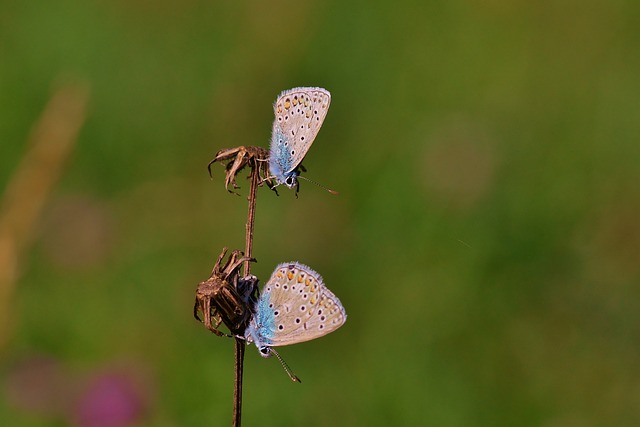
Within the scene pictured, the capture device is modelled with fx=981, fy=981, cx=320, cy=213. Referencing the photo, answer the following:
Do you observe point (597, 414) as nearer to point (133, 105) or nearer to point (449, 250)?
point (449, 250)

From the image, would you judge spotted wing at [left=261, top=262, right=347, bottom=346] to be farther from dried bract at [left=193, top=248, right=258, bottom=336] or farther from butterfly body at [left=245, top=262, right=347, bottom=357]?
dried bract at [left=193, top=248, right=258, bottom=336]

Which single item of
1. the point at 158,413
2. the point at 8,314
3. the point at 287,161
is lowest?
the point at 158,413

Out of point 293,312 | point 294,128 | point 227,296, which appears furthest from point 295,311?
point 294,128

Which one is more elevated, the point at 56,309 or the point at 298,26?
the point at 298,26

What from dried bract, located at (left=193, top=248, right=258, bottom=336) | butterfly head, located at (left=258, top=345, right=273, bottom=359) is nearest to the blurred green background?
butterfly head, located at (left=258, top=345, right=273, bottom=359)

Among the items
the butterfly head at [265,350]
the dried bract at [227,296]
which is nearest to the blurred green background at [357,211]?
the butterfly head at [265,350]

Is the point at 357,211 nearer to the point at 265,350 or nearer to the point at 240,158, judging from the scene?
the point at 265,350

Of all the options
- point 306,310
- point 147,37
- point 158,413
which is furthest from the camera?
point 147,37

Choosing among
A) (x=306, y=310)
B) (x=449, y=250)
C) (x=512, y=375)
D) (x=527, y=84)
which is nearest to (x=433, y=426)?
(x=512, y=375)
